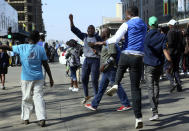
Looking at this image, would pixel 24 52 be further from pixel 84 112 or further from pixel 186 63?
pixel 186 63

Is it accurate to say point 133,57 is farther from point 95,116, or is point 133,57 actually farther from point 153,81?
point 95,116

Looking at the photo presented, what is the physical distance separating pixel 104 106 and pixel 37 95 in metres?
2.28

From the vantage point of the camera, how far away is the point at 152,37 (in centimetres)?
720

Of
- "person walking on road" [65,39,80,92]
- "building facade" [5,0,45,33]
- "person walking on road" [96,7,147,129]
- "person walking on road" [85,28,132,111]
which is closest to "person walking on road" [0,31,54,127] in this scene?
"person walking on road" [96,7,147,129]

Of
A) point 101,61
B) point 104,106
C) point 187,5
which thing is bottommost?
point 104,106

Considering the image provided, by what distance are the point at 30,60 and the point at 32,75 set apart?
252 millimetres

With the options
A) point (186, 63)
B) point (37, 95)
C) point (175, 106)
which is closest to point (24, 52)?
point (37, 95)

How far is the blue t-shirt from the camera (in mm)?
6863

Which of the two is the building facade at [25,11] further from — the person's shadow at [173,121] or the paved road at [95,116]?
the person's shadow at [173,121]

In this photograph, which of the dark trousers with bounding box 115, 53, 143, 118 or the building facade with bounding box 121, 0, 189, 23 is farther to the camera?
the building facade with bounding box 121, 0, 189, 23

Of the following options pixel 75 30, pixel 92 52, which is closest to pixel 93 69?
pixel 92 52

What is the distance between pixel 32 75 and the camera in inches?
271

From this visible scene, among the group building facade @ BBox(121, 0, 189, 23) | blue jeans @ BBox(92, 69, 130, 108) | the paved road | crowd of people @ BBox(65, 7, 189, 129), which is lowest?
the paved road

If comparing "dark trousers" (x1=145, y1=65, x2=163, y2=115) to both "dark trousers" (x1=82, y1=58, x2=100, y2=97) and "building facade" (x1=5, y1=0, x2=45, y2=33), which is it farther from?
"building facade" (x1=5, y1=0, x2=45, y2=33)
